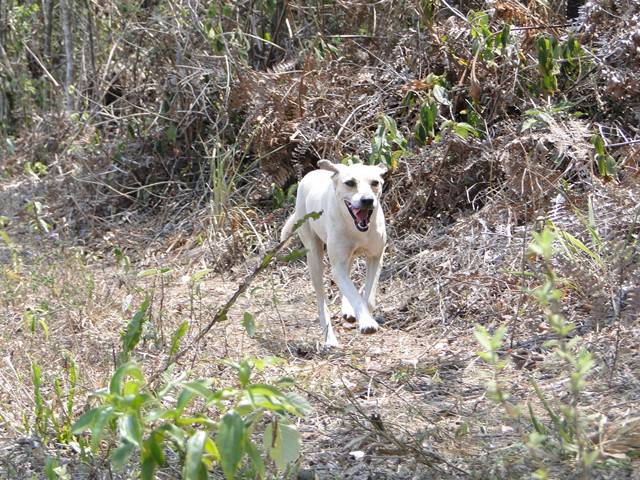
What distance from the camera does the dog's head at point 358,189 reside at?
6.46 m

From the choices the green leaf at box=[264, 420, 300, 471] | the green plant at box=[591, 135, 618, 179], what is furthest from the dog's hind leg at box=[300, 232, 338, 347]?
the green leaf at box=[264, 420, 300, 471]

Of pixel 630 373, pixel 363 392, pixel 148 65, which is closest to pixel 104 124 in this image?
pixel 148 65

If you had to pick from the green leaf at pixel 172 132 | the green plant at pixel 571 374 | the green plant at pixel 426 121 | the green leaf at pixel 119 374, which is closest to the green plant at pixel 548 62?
the green plant at pixel 426 121

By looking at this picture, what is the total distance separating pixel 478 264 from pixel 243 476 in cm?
384

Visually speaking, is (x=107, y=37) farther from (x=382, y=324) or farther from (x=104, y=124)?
(x=382, y=324)

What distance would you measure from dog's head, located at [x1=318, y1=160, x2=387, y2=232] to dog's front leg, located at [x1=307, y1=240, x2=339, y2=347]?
1.50 ft

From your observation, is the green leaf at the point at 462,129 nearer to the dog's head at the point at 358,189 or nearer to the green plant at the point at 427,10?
the green plant at the point at 427,10

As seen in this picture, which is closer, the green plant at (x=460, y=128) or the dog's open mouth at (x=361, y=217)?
the dog's open mouth at (x=361, y=217)

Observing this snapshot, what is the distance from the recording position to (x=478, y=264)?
7363mm

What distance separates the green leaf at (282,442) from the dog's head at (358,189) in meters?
3.21

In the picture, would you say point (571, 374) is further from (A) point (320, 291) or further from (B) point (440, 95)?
(B) point (440, 95)

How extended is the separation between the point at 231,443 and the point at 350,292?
3.51 metres

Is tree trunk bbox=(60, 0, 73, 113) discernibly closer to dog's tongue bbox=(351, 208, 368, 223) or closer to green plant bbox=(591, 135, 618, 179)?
dog's tongue bbox=(351, 208, 368, 223)

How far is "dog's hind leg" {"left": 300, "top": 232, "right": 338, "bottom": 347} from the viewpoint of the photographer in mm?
6839
